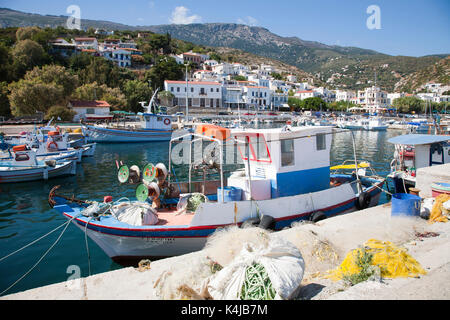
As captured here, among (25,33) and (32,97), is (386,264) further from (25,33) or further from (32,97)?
(25,33)

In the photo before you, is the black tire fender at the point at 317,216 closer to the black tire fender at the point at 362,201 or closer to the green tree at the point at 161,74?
the black tire fender at the point at 362,201

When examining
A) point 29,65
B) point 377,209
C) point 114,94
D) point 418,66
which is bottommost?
point 377,209

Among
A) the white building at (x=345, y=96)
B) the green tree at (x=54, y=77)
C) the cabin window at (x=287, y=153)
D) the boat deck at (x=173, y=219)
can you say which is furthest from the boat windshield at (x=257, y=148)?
the white building at (x=345, y=96)

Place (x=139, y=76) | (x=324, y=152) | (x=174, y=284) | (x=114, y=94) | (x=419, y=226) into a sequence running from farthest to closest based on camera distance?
(x=139, y=76), (x=114, y=94), (x=324, y=152), (x=419, y=226), (x=174, y=284)

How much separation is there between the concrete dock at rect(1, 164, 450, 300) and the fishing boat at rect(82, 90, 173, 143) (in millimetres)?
33371

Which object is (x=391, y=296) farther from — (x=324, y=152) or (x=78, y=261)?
(x=78, y=261)

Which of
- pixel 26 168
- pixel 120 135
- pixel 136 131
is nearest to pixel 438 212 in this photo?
pixel 26 168

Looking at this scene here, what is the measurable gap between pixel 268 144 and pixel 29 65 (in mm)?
72768

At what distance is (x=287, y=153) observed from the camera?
8.59m

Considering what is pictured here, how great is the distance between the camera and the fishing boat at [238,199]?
7.26 m
